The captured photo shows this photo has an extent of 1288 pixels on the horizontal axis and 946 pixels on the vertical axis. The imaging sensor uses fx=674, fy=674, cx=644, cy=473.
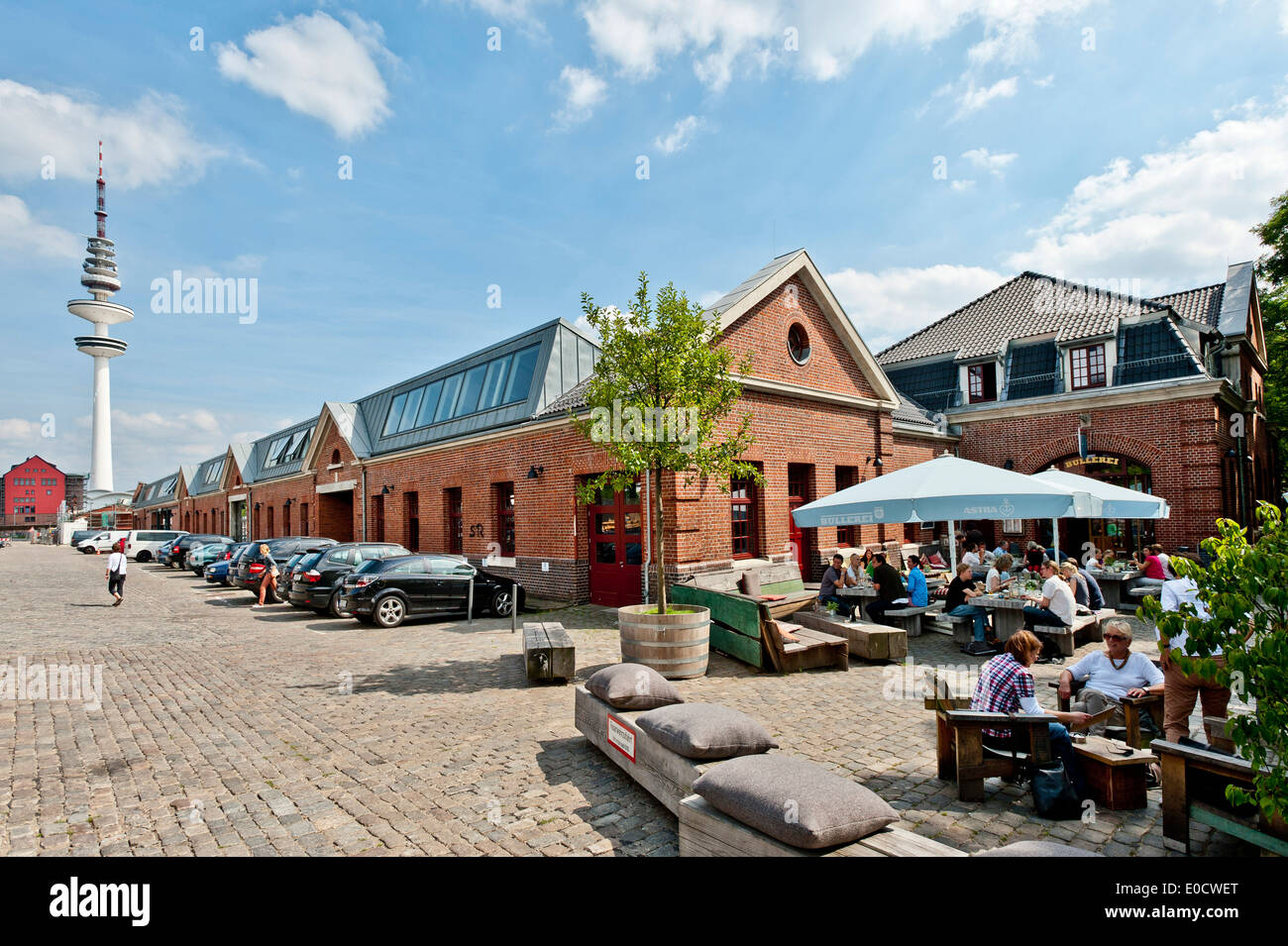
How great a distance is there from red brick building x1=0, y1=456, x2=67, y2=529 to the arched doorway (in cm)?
15321

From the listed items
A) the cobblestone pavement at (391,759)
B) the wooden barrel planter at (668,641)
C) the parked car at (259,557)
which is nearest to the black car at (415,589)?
the cobblestone pavement at (391,759)

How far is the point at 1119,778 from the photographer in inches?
172

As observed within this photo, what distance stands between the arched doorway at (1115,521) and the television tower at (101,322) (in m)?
98.9

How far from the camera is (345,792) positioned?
4762mm

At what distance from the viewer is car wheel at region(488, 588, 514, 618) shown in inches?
566

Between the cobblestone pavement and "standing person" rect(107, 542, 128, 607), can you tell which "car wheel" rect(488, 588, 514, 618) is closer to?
the cobblestone pavement

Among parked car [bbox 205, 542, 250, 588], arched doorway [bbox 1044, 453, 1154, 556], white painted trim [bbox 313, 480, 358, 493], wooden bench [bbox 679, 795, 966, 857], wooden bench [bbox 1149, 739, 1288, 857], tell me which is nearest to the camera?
wooden bench [bbox 679, 795, 966, 857]

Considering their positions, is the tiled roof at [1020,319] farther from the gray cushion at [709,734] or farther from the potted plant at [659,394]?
the gray cushion at [709,734]

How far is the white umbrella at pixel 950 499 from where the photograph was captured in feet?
29.0

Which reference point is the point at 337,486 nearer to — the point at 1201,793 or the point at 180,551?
the point at 180,551

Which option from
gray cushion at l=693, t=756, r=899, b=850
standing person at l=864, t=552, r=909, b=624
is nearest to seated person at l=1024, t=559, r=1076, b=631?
standing person at l=864, t=552, r=909, b=624

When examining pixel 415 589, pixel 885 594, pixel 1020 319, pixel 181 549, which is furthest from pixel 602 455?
pixel 181 549

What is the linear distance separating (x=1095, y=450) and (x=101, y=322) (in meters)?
101
